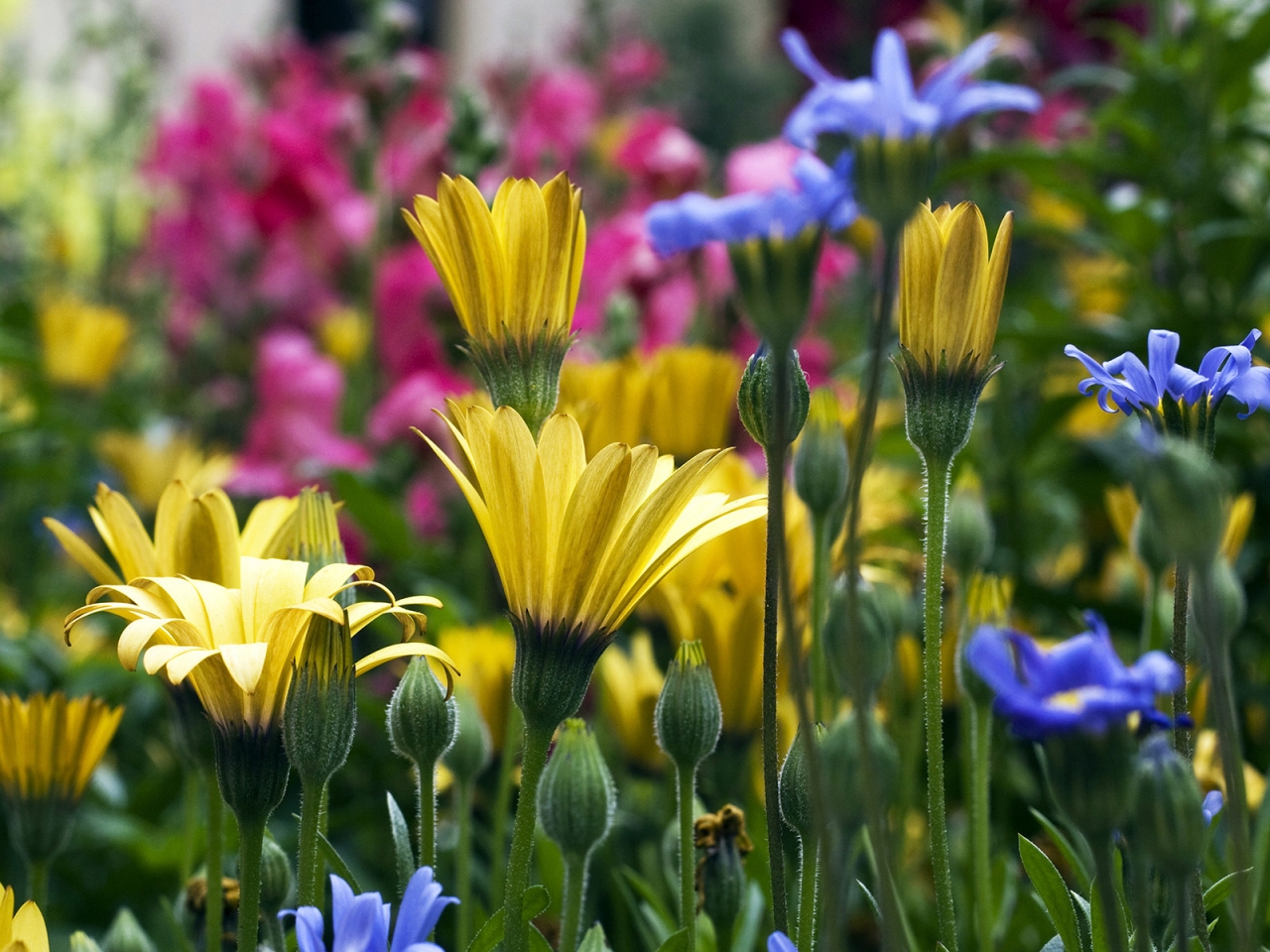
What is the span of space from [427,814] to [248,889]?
5cm

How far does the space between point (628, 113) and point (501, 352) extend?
4.65ft

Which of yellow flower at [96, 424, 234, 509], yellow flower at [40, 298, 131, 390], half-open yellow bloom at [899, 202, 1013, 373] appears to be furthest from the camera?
yellow flower at [40, 298, 131, 390]

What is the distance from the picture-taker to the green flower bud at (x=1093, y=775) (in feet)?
0.78

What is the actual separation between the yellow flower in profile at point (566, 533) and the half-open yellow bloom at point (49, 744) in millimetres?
185

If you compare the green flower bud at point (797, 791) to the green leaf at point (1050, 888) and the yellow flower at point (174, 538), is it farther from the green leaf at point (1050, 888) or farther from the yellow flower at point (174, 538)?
the yellow flower at point (174, 538)

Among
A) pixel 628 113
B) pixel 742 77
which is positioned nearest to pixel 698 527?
pixel 628 113

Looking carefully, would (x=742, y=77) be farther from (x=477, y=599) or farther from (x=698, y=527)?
(x=698, y=527)

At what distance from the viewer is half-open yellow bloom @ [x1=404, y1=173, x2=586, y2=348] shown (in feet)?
1.16

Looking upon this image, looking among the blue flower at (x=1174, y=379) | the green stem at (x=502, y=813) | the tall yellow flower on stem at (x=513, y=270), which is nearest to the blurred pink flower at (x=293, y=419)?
the green stem at (x=502, y=813)

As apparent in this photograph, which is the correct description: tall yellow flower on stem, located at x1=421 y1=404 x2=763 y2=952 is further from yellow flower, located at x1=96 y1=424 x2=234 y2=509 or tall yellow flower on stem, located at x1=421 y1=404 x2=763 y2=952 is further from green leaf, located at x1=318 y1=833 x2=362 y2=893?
yellow flower, located at x1=96 y1=424 x2=234 y2=509

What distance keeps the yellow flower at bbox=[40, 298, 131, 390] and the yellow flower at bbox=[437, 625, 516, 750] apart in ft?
2.55

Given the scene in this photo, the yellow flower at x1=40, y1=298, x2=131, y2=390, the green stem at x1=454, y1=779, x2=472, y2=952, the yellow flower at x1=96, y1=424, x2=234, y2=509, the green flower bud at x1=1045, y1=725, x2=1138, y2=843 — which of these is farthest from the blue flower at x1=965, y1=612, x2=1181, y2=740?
the yellow flower at x1=40, y1=298, x2=131, y2=390

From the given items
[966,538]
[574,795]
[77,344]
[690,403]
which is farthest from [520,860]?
[77,344]

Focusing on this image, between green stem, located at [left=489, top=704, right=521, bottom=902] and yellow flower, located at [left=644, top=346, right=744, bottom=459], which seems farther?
yellow flower, located at [left=644, top=346, right=744, bottom=459]
